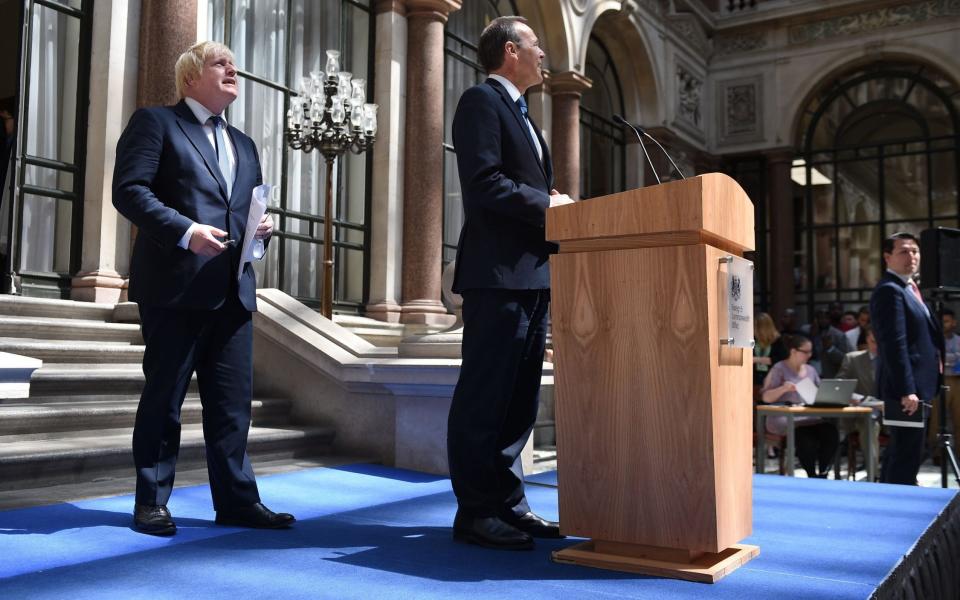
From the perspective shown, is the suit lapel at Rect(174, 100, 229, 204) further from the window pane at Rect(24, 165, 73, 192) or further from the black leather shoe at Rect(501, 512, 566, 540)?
the window pane at Rect(24, 165, 73, 192)

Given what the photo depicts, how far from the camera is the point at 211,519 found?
330 centimetres

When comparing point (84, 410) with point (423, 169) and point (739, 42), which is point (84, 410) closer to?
point (423, 169)

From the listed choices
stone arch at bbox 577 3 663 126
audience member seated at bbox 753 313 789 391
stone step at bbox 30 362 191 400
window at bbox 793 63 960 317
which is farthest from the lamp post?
window at bbox 793 63 960 317

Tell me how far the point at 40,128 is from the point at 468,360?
19.5ft

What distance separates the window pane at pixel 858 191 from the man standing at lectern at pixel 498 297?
16850 millimetres

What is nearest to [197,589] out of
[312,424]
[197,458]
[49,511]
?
[49,511]

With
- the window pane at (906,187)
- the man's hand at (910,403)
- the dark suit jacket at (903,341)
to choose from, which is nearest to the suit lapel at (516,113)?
the dark suit jacket at (903,341)

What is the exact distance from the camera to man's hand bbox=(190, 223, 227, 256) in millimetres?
2936

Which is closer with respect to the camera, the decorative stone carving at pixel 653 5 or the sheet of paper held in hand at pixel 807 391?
the sheet of paper held in hand at pixel 807 391

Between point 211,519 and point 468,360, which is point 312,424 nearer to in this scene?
point 211,519

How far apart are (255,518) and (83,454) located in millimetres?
1309

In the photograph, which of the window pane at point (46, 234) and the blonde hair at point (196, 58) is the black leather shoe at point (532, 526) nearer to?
the blonde hair at point (196, 58)

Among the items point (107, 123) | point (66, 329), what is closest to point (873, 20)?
point (107, 123)

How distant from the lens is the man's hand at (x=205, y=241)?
9.63ft
